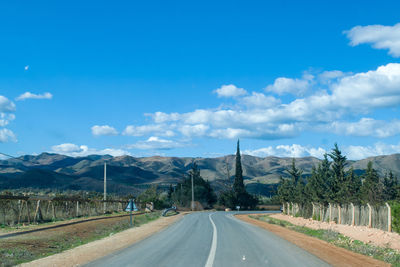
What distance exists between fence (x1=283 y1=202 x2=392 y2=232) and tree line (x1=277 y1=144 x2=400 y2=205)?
872 millimetres

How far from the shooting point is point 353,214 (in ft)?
98.5

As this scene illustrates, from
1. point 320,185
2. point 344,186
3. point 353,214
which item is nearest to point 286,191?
point 320,185

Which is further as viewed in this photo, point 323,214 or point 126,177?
point 126,177

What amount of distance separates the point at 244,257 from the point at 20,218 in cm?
2284

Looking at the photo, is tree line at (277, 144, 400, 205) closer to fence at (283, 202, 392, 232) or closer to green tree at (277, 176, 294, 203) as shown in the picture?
fence at (283, 202, 392, 232)

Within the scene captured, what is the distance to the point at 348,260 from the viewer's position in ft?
42.8

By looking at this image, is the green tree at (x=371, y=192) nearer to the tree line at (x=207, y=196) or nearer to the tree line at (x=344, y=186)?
the tree line at (x=344, y=186)

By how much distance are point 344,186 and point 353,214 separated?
7.40 meters

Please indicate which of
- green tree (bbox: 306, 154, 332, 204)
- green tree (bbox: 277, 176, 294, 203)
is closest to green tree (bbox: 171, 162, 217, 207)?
green tree (bbox: 277, 176, 294, 203)

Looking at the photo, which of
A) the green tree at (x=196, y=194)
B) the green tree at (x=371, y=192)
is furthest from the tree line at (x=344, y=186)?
the green tree at (x=196, y=194)

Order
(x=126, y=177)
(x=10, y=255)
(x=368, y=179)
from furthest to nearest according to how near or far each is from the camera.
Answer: (x=126, y=177), (x=368, y=179), (x=10, y=255)

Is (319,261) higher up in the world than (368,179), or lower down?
lower down

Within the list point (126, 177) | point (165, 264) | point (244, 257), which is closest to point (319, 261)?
point (244, 257)

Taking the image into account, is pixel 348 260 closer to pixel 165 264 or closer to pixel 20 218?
pixel 165 264
